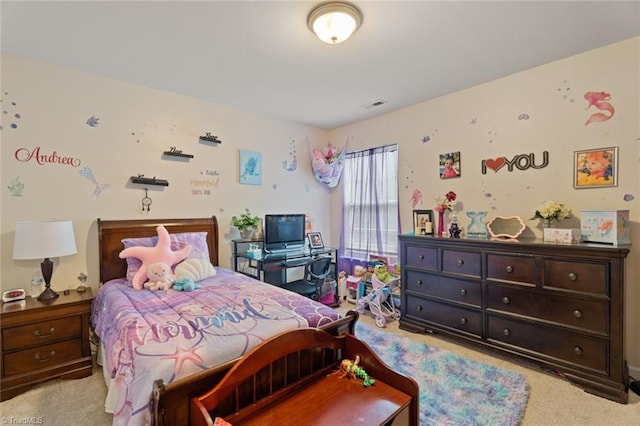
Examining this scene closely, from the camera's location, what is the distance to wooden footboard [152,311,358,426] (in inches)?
43.9

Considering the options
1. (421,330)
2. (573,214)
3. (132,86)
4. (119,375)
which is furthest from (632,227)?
(132,86)

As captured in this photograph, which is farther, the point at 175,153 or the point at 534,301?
the point at 175,153

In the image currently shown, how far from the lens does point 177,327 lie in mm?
1602

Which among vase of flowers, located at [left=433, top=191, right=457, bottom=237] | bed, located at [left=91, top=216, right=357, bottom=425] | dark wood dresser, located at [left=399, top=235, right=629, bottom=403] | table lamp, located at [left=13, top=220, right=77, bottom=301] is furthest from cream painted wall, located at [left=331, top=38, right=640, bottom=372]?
table lamp, located at [left=13, top=220, right=77, bottom=301]

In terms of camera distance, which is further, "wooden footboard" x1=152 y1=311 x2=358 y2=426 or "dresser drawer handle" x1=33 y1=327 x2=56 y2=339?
"dresser drawer handle" x1=33 y1=327 x2=56 y2=339

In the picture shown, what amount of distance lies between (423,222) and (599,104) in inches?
68.3

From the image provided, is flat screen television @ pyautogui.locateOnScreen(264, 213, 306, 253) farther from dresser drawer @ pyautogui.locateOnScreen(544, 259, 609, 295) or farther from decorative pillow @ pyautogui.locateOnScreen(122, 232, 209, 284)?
dresser drawer @ pyautogui.locateOnScreen(544, 259, 609, 295)

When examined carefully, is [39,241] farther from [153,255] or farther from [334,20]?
[334,20]

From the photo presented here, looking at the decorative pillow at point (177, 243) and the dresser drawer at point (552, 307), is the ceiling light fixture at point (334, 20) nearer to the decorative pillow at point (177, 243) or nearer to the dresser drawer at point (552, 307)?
the decorative pillow at point (177, 243)

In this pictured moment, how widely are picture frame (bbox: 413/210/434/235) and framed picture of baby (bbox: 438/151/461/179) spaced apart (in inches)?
17.5

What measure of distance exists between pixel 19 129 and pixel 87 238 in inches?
39.3

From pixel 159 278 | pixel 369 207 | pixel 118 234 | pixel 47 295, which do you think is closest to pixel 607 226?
pixel 369 207

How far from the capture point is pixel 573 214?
98.3 inches

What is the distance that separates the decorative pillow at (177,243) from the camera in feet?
8.47
